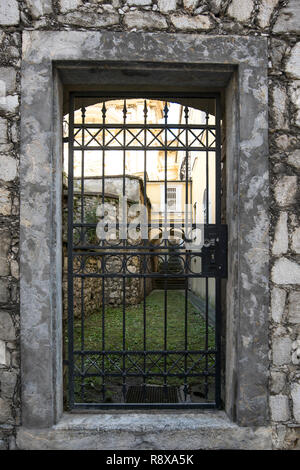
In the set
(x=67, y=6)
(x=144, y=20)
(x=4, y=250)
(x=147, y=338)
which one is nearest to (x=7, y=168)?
(x=4, y=250)

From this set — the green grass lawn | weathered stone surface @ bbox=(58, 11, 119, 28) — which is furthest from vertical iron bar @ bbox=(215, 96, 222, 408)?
weathered stone surface @ bbox=(58, 11, 119, 28)

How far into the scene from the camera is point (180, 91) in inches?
103

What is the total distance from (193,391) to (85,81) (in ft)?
10.5

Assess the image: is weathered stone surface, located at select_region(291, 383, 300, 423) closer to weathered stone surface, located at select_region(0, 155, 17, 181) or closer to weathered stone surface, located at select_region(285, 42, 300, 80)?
weathered stone surface, located at select_region(285, 42, 300, 80)

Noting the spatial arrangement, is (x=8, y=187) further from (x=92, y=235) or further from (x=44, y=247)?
(x=92, y=235)

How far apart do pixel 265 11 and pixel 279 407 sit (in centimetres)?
282

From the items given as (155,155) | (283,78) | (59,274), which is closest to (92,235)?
(59,274)

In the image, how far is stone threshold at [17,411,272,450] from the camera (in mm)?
2240

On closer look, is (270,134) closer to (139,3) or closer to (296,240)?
(296,240)

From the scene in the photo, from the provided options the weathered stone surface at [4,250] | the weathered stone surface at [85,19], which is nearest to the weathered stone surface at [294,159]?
the weathered stone surface at [85,19]

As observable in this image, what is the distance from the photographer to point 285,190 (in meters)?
2.31

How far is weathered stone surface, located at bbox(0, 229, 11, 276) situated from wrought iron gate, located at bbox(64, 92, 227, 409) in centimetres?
45

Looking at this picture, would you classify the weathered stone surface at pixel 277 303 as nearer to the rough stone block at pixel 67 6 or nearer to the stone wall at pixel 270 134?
the stone wall at pixel 270 134

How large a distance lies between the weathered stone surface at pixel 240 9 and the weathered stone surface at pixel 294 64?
0.41m
